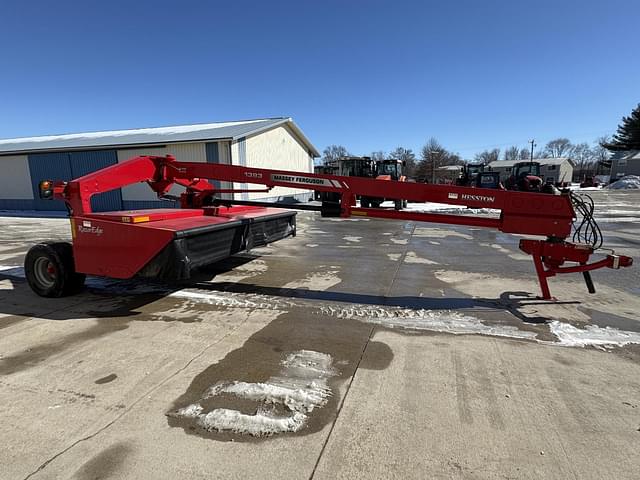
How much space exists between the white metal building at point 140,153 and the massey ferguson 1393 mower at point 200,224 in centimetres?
1183

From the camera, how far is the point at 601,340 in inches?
149

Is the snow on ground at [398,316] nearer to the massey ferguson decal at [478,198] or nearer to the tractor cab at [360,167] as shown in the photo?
the massey ferguson decal at [478,198]

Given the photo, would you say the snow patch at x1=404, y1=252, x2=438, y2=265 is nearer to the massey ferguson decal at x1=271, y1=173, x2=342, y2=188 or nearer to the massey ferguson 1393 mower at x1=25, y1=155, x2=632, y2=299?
the massey ferguson 1393 mower at x1=25, y1=155, x2=632, y2=299

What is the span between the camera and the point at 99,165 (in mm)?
19047

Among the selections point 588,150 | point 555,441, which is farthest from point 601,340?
point 588,150

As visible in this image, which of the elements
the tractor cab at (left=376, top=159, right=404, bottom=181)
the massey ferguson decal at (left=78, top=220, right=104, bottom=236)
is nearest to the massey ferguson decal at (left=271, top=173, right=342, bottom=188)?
the massey ferguson decal at (left=78, top=220, right=104, bottom=236)

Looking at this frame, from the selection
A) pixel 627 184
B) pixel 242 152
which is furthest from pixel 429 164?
pixel 242 152

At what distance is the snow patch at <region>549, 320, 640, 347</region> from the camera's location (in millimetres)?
3729

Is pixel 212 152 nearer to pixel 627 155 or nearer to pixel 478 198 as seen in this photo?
pixel 478 198

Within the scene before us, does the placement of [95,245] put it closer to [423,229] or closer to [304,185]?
[304,185]

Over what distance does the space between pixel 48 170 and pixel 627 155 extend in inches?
3342

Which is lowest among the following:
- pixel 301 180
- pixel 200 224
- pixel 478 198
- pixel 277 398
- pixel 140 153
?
pixel 277 398

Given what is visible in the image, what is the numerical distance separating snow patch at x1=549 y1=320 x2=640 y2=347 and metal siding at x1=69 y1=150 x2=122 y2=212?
20205mm

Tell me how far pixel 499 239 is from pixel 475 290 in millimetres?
5780
